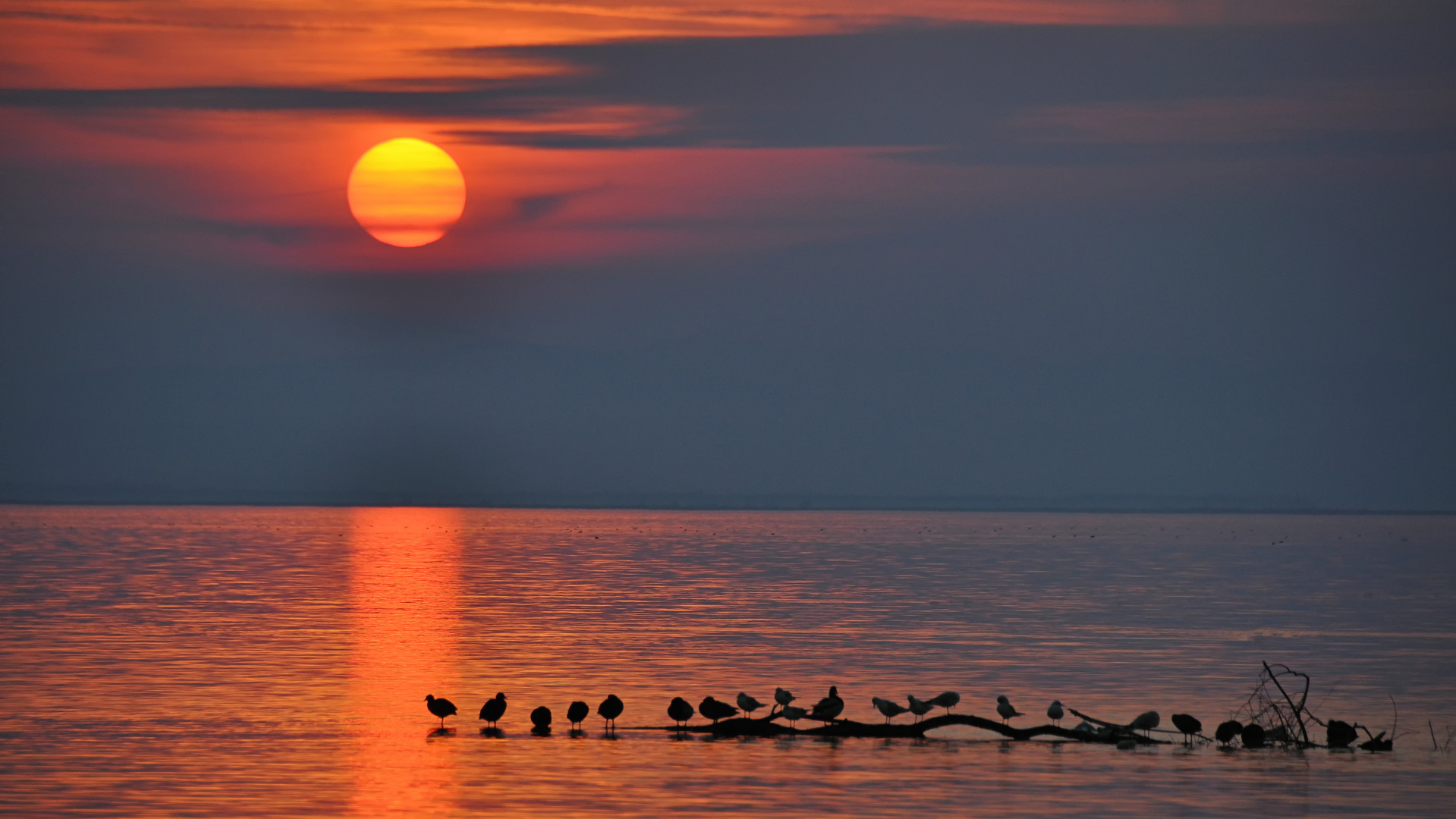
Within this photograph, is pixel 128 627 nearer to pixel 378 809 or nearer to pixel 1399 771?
pixel 378 809

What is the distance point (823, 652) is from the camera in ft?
150

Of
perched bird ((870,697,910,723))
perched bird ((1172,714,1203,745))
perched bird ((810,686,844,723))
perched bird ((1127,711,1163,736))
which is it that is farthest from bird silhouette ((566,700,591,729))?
perched bird ((1172,714,1203,745))

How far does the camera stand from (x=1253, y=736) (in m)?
29.6

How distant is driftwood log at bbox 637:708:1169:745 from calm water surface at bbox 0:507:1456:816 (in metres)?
0.29

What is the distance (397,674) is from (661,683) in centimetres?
664

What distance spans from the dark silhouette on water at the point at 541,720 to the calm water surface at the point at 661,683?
Answer: 0.51m

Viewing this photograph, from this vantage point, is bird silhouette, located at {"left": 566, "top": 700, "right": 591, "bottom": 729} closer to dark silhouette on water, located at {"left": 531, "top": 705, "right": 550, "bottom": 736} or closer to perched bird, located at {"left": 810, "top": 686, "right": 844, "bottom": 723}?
dark silhouette on water, located at {"left": 531, "top": 705, "right": 550, "bottom": 736}

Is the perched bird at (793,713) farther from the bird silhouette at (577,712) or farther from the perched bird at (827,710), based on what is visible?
the bird silhouette at (577,712)

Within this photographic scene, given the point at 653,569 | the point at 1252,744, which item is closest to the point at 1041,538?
the point at 653,569

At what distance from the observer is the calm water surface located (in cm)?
2512

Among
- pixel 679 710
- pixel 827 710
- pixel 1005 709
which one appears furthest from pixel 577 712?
pixel 1005 709

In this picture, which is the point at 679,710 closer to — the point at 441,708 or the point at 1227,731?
the point at 441,708

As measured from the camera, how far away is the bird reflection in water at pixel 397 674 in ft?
83.7

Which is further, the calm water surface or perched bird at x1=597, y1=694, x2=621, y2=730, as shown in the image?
perched bird at x1=597, y1=694, x2=621, y2=730
